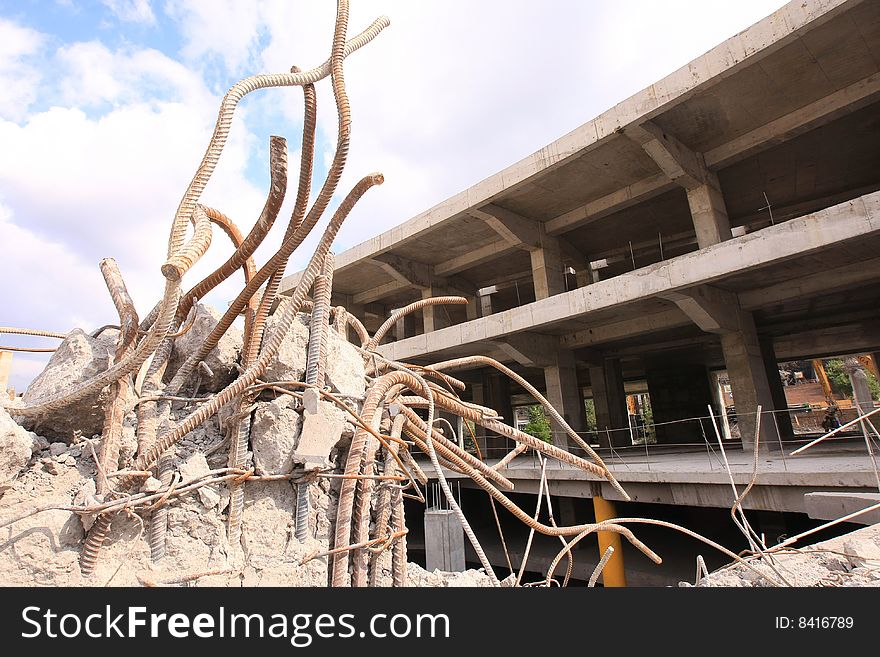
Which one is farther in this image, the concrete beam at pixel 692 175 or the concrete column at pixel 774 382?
the concrete column at pixel 774 382

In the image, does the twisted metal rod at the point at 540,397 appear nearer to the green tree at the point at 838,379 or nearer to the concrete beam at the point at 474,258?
the concrete beam at the point at 474,258

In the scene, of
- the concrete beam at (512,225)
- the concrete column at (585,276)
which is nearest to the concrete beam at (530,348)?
the concrete beam at (512,225)

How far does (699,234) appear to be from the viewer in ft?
30.4

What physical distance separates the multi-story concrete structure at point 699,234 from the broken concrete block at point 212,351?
7133mm

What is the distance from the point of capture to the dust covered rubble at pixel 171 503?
1.40 m

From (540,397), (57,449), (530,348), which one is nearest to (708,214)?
(530,348)

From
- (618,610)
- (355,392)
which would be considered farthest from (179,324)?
(618,610)

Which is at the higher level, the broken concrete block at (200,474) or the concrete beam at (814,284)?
the concrete beam at (814,284)

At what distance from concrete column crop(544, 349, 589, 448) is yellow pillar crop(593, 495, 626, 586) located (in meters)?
3.14

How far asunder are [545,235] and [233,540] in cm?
1160

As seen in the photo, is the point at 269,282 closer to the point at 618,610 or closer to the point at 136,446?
the point at 136,446

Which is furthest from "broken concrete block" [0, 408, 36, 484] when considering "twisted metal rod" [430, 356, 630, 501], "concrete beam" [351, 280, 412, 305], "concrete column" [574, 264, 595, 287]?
"concrete column" [574, 264, 595, 287]

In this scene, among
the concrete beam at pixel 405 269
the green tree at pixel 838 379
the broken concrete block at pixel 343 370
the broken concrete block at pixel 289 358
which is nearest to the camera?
the broken concrete block at pixel 289 358

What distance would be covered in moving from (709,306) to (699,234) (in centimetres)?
153
